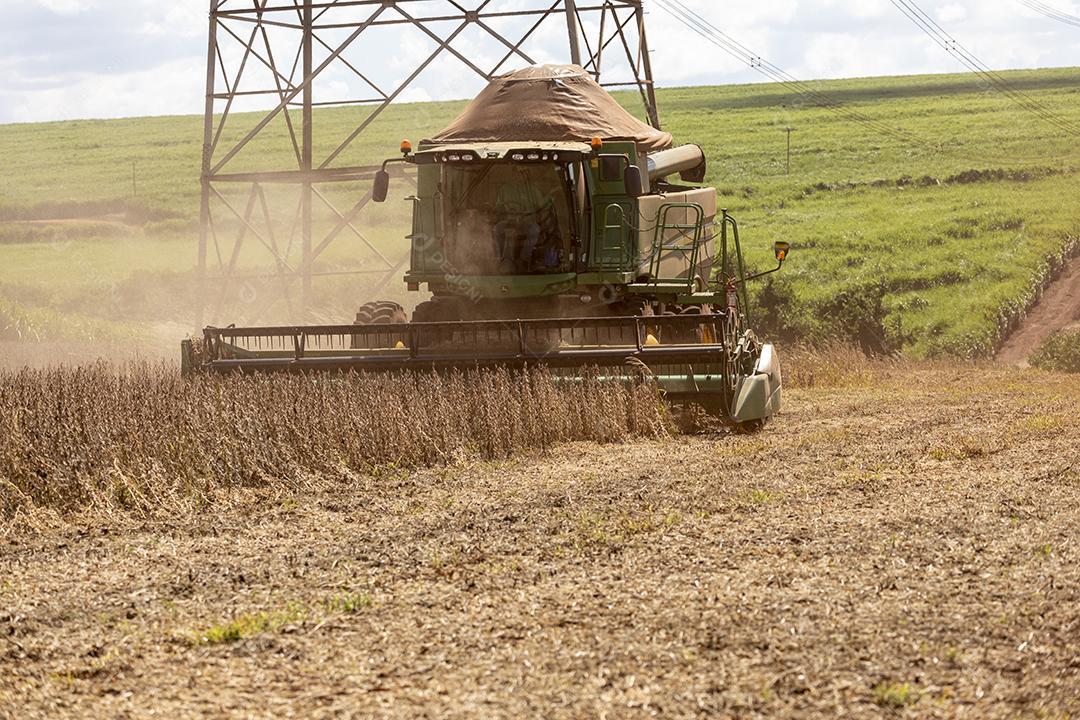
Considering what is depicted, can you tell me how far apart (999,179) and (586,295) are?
97.7ft

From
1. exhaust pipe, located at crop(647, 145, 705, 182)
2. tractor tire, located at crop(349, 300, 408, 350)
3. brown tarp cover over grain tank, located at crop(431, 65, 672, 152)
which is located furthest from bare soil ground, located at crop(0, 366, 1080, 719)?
exhaust pipe, located at crop(647, 145, 705, 182)

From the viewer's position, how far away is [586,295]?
44.6 ft

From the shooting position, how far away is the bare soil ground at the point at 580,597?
16.4ft

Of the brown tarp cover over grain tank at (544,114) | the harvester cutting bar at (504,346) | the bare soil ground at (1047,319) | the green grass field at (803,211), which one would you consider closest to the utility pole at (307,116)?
the green grass field at (803,211)

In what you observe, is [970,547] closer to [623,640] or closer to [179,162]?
[623,640]

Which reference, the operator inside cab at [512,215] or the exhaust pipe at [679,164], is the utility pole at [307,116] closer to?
the exhaust pipe at [679,164]

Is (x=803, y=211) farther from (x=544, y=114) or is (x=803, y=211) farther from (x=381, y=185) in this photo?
(x=381, y=185)

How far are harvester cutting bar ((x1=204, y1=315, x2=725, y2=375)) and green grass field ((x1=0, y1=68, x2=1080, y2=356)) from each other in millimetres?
12126

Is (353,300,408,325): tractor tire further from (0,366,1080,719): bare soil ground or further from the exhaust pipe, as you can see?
(0,366,1080,719): bare soil ground

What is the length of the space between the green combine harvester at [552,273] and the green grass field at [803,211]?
11498mm

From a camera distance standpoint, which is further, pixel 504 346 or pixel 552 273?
pixel 552 273

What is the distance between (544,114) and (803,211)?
995 inches

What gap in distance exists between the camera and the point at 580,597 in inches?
245

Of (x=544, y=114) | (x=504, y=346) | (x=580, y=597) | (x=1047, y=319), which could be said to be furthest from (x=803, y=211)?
(x=580, y=597)
